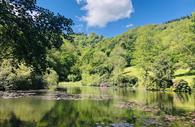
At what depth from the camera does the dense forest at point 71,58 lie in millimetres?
14953

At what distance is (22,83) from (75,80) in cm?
5865

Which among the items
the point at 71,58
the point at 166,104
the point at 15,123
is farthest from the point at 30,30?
the point at 71,58

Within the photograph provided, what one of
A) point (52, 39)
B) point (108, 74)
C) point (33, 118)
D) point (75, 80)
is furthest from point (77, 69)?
point (52, 39)

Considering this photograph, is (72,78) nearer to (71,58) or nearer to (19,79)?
(71,58)

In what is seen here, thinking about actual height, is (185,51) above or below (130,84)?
above

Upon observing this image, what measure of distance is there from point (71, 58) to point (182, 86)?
8475cm

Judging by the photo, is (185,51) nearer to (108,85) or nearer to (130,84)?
(130,84)

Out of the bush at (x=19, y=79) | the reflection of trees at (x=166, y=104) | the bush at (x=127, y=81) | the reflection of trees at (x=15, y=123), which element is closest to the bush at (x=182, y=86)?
the reflection of trees at (x=166, y=104)

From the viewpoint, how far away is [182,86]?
6931 cm

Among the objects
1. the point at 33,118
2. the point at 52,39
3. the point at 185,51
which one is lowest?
the point at 33,118

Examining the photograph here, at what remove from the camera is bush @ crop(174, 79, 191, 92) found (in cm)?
6871

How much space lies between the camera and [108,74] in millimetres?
114438

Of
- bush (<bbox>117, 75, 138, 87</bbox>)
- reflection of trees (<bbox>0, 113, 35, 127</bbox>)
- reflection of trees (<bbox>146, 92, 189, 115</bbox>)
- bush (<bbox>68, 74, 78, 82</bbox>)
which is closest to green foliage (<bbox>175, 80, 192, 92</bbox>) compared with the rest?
reflection of trees (<bbox>146, 92, 189, 115</bbox>)

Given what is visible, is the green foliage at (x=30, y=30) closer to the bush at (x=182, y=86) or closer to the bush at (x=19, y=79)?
the bush at (x=19, y=79)
